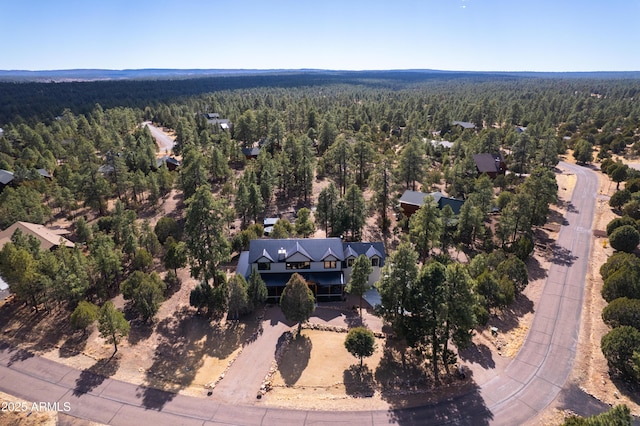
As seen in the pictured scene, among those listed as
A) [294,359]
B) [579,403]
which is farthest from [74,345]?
[579,403]

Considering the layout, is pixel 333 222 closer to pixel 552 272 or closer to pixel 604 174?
pixel 552 272

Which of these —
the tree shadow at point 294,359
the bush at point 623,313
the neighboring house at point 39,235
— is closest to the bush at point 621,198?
the bush at point 623,313

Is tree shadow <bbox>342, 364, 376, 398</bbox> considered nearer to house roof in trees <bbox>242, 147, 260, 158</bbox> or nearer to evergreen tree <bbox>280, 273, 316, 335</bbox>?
evergreen tree <bbox>280, 273, 316, 335</bbox>

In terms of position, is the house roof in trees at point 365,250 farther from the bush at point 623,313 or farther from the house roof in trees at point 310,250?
the bush at point 623,313

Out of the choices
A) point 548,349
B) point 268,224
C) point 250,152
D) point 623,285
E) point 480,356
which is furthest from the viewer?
point 250,152

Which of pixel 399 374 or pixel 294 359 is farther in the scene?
pixel 294 359

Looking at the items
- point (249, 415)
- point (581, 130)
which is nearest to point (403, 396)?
point (249, 415)

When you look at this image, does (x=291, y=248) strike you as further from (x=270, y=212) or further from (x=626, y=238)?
(x=626, y=238)

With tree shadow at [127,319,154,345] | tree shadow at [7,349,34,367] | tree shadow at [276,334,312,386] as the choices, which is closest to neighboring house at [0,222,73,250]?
tree shadow at [7,349,34,367]
